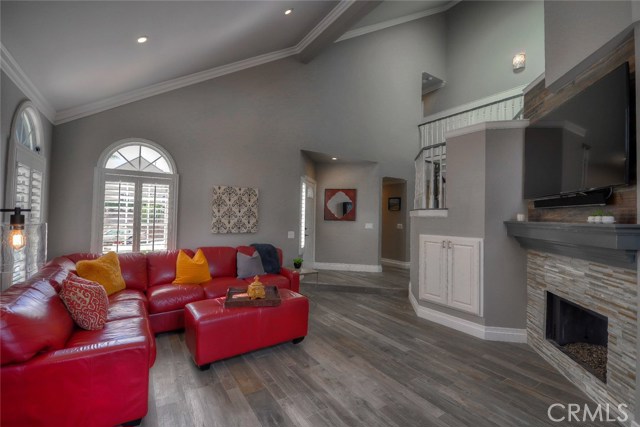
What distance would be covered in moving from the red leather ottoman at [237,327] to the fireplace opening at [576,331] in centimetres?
240

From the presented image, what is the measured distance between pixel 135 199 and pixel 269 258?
2.07 metres

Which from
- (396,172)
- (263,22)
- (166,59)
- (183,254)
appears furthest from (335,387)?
(396,172)

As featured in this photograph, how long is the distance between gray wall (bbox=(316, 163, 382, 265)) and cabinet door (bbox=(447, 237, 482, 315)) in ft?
9.20

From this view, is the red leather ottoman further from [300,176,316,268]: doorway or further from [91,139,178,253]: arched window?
[300,176,316,268]: doorway

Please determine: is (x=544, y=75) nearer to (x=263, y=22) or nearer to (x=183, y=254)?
(x=263, y=22)

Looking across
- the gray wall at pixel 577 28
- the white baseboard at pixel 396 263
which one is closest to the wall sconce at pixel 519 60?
the gray wall at pixel 577 28

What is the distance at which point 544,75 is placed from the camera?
2863mm

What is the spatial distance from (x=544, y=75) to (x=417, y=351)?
3123mm

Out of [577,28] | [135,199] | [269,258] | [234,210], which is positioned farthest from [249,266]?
[577,28]

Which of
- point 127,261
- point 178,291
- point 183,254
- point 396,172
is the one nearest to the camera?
point 178,291

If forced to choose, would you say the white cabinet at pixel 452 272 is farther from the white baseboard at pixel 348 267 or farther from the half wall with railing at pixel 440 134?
the white baseboard at pixel 348 267

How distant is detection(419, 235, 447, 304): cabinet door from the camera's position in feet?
A: 11.4

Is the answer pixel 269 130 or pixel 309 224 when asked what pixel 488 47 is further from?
pixel 309 224

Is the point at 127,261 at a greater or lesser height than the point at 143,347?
greater
